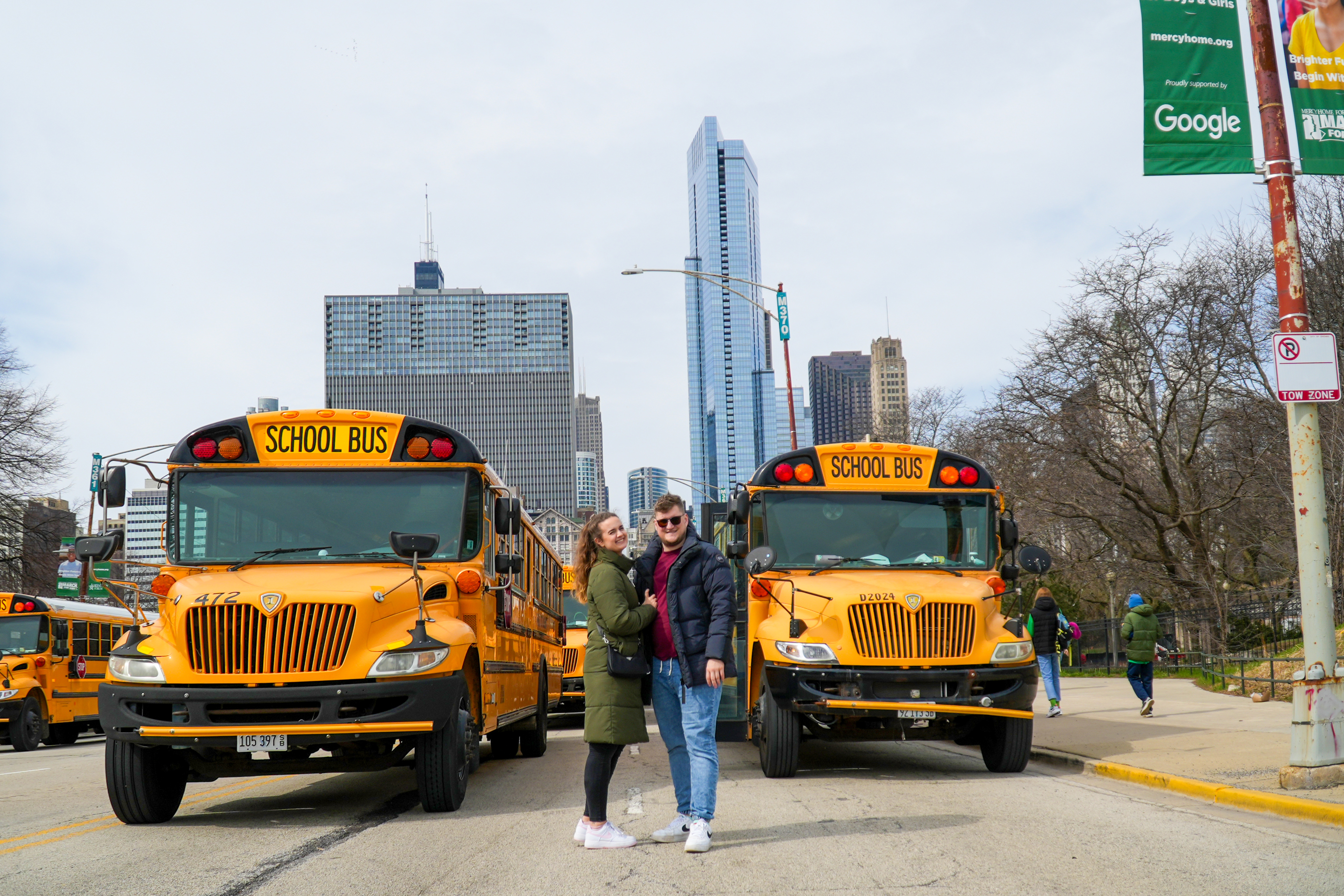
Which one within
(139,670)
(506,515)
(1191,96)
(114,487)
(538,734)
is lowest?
(538,734)

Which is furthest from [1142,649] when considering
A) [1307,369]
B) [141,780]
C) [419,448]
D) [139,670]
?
[139,670]

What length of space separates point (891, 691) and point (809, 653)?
A: 729 millimetres

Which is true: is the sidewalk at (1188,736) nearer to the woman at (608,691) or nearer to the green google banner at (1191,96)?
the woman at (608,691)

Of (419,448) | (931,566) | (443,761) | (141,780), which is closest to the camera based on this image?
(141,780)

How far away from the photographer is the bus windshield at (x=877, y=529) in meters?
10.7

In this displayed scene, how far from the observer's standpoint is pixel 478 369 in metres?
165

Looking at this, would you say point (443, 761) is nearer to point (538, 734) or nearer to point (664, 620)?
point (664, 620)

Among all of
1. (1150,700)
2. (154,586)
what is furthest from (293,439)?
(1150,700)

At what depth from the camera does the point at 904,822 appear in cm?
728

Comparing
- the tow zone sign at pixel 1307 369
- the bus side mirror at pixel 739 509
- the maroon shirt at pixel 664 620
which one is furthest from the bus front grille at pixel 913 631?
the maroon shirt at pixel 664 620

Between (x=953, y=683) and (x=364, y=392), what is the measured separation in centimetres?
15625

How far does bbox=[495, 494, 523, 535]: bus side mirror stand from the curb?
5.45m

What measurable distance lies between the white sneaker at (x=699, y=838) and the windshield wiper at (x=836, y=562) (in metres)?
4.50

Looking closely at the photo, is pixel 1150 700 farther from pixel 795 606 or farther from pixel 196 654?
pixel 196 654
